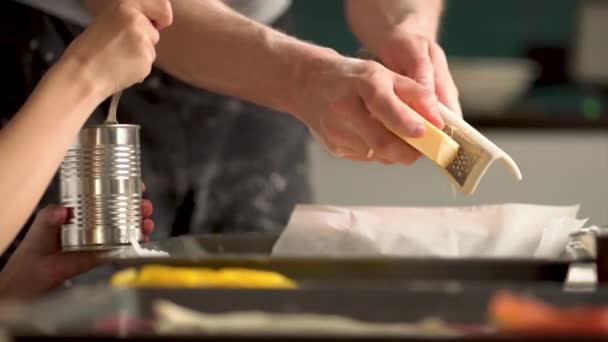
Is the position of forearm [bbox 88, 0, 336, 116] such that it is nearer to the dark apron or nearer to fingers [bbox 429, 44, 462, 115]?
fingers [bbox 429, 44, 462, 115]

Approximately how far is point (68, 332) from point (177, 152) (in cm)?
108

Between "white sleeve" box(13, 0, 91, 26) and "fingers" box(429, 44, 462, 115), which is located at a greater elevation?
"white sleeve" box(13, 0, 91, 26)

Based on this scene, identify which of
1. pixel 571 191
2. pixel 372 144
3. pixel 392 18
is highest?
pixel 392 18

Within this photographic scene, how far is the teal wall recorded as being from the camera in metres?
3.17

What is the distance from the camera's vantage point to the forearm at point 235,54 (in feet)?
3.81

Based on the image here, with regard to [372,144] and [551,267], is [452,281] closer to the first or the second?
[551,267]

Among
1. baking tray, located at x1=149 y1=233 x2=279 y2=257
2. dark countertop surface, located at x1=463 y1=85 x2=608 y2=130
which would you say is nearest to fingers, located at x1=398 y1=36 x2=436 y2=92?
baking tray, located at x1=149 y1=233 x2=279 y2=257

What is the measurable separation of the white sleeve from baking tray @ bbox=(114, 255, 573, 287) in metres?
0.69

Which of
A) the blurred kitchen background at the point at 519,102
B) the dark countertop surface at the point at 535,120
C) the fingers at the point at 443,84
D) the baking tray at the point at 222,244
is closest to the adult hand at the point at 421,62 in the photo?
the fingers at the point at 443,84

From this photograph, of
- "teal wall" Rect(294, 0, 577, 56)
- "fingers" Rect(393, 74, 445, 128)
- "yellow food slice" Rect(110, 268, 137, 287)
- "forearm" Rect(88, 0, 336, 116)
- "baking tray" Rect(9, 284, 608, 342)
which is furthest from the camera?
"teal wall" Rect(294, 0, 577, 56)

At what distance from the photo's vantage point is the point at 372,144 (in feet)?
3.56

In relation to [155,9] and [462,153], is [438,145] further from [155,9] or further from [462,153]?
[155,9]

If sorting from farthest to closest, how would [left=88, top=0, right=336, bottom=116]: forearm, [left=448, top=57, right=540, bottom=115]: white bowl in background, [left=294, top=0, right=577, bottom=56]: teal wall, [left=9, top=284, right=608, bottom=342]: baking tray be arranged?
[left=294, top=0, right=577, bottom=56]: teal wall → [left=448, top=57, right=540, bottom=115]: white bowl in background → [left=88, top=0, right=336, bottom=116]: forearm → [left=9, top=284, right=608, bottom=342]: baking tray

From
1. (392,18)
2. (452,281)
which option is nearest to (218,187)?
(392,18)
